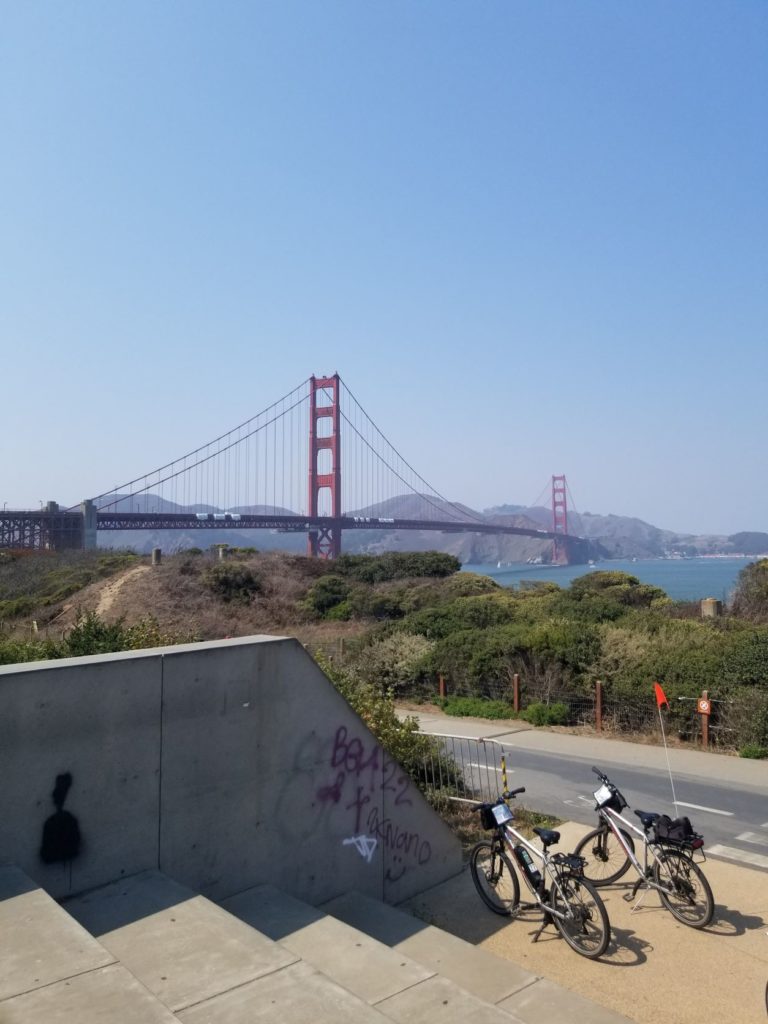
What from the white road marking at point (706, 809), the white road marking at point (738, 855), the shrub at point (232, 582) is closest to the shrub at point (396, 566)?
the shrub at point (232, 582)

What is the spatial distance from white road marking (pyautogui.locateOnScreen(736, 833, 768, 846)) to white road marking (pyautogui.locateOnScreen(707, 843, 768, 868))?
0.34 metres

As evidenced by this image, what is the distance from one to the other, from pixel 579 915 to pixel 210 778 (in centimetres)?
275

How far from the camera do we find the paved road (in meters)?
9.42

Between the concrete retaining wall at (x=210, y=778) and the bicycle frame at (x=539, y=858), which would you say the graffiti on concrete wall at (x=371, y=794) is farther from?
the bicycle frame at (x=539, y=858)

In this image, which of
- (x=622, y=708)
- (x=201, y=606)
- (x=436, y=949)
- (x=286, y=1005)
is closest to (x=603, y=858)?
(x=436, y=949)

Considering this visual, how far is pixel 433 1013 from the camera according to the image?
3.98 metres

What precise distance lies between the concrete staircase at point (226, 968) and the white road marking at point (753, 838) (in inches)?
193

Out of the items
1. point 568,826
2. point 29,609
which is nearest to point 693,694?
point 568,826

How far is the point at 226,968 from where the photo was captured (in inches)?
155

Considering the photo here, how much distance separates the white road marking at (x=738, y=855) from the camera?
8.27 meters

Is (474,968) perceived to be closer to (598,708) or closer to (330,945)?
(330,945)

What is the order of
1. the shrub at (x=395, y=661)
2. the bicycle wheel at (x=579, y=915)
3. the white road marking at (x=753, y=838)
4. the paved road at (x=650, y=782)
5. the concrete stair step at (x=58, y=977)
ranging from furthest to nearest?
the shrub at (x=395, y=661), the paved road at (x=650, y=782), the white road marking at (x=753, y=838), the bicycle wheel at (x=579, y=915), the concrete stair step at (x=58, y=977)

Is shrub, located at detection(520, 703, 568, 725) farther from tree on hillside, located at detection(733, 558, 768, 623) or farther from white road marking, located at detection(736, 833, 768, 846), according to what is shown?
tree on hillside, located at detection(733, 558, 768, 623)

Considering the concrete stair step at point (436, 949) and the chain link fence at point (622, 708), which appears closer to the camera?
the concrete stair step at point (436, 949)
